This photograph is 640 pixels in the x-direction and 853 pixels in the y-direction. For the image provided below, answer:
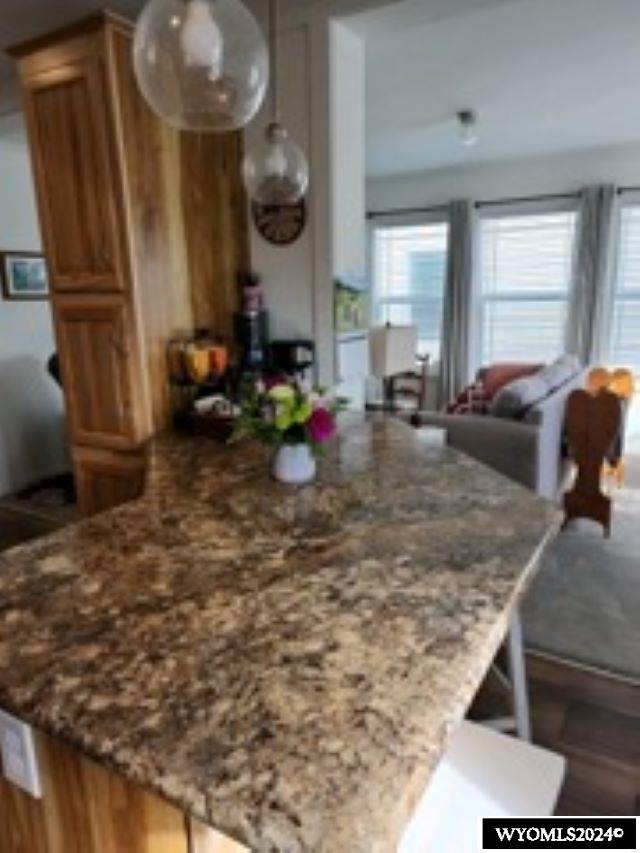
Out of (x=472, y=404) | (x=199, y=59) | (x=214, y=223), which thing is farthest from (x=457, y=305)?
(x=199, y=59)

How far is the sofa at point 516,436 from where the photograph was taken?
123 inches

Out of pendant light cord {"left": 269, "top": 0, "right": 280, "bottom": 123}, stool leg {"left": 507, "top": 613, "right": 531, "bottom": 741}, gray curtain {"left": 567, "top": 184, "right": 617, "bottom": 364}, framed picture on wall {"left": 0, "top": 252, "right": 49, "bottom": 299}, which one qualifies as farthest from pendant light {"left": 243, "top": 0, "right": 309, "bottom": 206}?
gray curtain {"left": 567, "top": 184, "right": 617, "bottom": 364}

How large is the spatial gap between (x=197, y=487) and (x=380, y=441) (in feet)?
2.43

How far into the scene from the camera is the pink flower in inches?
62.1

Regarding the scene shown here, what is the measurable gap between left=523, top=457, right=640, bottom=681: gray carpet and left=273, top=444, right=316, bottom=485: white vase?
4.28ft

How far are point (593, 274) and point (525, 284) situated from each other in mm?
687

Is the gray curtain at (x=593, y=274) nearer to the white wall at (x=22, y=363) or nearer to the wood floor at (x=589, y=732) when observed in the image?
the wood floor at (x=589, y=732)

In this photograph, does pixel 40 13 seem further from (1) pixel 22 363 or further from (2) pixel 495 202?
(2) pixel 495 202

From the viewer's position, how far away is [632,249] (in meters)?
5.29

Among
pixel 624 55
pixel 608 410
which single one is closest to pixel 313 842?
pixel 608 410

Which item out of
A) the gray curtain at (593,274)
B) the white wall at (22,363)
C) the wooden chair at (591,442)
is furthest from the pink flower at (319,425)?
the gray curtain at (593,274)

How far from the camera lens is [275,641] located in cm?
86

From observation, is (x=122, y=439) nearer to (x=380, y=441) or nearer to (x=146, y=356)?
(x=146, y=356)

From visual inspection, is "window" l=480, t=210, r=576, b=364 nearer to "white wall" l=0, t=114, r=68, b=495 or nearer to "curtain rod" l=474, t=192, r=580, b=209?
"curtain rod" l=474, t=192, r=580, b=209
